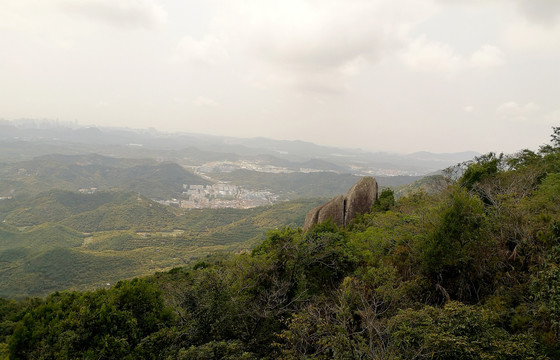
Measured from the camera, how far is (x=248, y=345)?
10.7m

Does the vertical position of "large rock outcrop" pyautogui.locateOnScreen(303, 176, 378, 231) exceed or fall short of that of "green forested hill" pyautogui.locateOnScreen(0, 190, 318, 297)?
it exceeds it

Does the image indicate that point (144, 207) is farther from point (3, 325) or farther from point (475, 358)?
point (475, 358)

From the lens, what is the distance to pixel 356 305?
36.4ft

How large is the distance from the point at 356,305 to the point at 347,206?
69.3 ft

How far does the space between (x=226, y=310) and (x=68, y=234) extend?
12832 centimetres

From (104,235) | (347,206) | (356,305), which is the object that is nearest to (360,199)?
(347,206)

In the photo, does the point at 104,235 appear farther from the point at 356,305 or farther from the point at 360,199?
the point at 356,305

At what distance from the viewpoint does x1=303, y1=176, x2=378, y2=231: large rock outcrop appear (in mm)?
30656

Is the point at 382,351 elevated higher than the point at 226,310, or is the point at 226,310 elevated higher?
the point at 382,351

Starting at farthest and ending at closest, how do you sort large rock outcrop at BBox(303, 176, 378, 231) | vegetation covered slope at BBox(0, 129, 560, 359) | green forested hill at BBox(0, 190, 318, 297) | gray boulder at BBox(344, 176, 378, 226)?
green forested hill at BBox(0, 190, 318, 297) → gray boulder at BBox(344, 176, 378, 226) → large rock outcrop at BBox(303, 176, 378, 231) → vegetation covered slope at BBox(0, 129, 560, 359)

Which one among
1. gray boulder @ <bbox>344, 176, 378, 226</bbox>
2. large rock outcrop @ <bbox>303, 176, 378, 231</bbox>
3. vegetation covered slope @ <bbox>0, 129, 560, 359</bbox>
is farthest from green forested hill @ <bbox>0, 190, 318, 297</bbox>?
vegetation covered slope @ <bbox>0, 129, 560, 359</bbox>

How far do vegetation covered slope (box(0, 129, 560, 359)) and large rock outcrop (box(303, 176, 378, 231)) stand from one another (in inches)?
582

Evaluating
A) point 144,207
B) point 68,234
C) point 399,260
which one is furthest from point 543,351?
point 144,207

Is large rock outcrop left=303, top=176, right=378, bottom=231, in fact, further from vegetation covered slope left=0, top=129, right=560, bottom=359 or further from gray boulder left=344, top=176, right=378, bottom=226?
vegetation covered slope left=0, top=129, right=560, bottom=359
